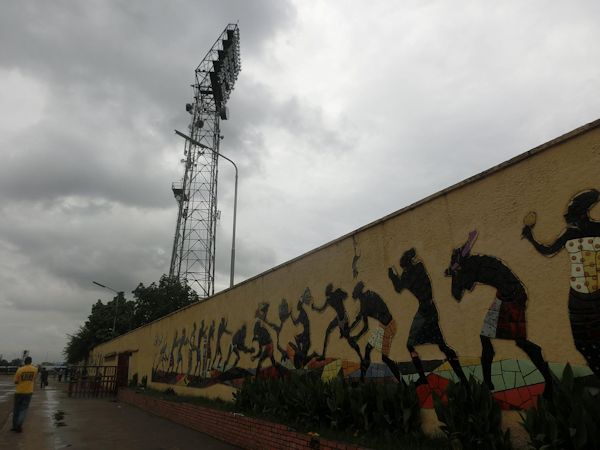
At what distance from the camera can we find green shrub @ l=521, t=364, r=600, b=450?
346 cm

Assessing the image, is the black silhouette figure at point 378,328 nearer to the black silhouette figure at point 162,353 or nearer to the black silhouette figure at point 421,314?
the black silhouette figure at point 421,314

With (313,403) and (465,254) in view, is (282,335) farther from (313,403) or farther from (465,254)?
(465,254)

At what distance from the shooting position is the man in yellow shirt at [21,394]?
33.6 feet

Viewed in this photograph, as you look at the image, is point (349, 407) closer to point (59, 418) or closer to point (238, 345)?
point (238, 345)

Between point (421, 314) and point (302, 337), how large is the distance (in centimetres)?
331

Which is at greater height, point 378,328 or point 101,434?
point 378,328

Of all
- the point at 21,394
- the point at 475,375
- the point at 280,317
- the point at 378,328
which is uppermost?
the point at 280,317

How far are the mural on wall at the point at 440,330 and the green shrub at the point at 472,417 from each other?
17cm

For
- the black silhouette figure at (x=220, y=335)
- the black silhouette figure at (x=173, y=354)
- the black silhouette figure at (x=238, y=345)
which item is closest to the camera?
the black silhouette figure at (x=238, y=345)

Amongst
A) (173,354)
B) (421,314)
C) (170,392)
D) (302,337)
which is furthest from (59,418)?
(421,314)

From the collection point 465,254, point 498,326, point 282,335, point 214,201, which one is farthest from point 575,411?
point 214,201

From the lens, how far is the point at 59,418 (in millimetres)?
12867

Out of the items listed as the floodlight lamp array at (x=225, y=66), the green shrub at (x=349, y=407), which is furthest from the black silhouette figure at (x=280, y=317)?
the floodlight lamp array at (x=225, y=66)

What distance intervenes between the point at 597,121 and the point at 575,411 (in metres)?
2.53
